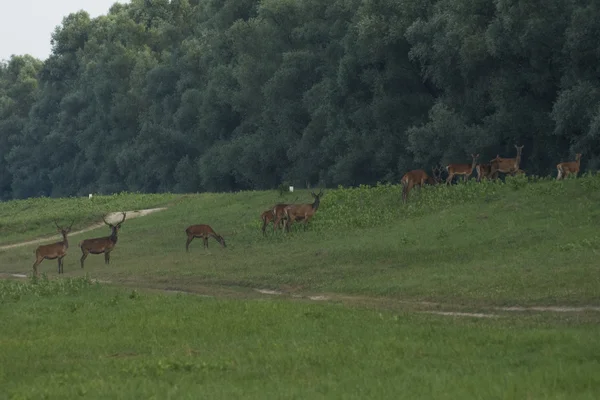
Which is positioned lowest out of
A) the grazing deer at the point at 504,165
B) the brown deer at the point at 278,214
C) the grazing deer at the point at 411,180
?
the brown deer at the point at 278,214

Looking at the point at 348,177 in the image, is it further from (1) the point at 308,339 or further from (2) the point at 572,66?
(1) the point at 308,339

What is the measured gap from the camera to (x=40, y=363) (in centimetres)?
1705

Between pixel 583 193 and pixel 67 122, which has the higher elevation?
pixel 67 122

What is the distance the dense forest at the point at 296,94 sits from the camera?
166ft

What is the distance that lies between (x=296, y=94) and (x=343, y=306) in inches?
2037

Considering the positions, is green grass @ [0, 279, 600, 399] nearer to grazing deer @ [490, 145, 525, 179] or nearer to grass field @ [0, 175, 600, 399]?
grass field @ [0, 175, 600, 399]

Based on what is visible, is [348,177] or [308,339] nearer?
[308,339]

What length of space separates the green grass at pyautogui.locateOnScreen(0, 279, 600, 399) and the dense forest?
25.4 metres

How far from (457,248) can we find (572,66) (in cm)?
1967

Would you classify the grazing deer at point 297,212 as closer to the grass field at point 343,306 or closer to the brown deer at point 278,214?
the brown deer at point 278,214

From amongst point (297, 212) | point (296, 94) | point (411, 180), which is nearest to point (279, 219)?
point (297, 212)

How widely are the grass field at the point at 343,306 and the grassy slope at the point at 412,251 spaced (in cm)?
8

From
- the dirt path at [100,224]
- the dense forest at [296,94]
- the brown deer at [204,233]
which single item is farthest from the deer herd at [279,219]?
the dirt path at [100,224]

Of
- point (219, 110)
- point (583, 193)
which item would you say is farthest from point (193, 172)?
point (583, 193)
